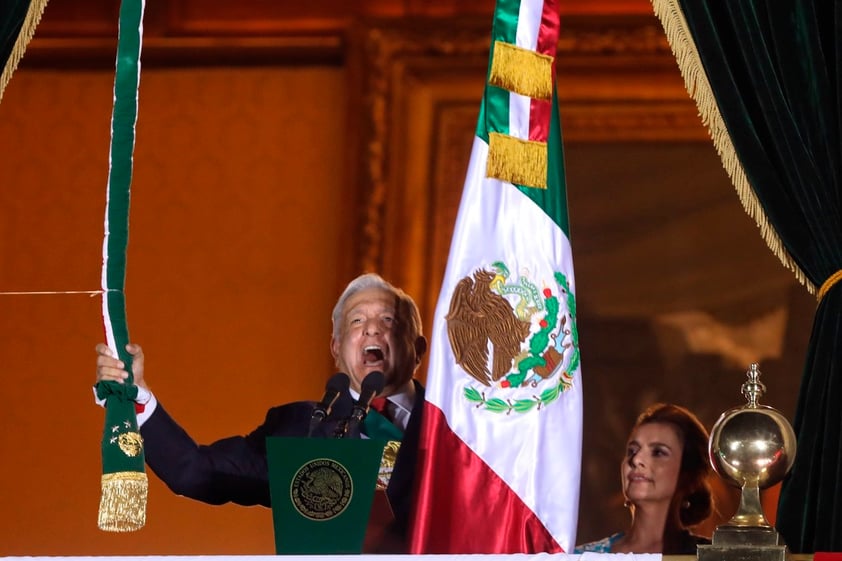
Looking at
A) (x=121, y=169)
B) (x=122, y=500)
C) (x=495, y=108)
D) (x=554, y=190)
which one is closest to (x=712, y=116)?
A: (x=554, y=190)

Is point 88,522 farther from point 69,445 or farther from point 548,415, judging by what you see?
point 548,415

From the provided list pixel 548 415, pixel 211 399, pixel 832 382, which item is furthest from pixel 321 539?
pixel 211 399

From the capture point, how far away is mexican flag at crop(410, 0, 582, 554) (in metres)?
3.49

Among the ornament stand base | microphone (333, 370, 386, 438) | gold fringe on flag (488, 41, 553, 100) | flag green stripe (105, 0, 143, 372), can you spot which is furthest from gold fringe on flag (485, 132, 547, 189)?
the ornament stand base

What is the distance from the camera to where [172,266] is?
551cm

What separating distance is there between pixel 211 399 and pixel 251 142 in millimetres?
960

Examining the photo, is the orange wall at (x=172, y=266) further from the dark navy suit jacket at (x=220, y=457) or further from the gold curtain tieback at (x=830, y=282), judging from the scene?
the gold curtain tieback at (x=830, y=282)

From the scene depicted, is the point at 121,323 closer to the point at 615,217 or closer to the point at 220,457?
the point at 220,457

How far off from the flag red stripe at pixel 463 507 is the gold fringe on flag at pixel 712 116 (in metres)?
0.85

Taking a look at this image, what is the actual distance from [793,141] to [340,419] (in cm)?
133

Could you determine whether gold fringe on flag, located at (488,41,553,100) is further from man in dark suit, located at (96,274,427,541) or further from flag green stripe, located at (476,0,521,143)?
man in dark suit, located at (96,274,427,541)

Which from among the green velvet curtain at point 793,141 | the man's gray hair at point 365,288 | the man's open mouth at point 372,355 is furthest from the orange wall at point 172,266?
the green velvet curtain at point 793,141

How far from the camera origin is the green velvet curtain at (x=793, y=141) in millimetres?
3549

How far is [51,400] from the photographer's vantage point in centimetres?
544
